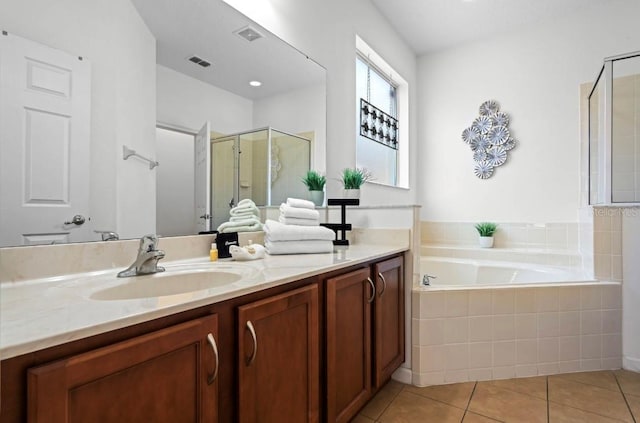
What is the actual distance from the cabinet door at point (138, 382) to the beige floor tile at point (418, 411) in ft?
3.67

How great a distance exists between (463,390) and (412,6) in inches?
118

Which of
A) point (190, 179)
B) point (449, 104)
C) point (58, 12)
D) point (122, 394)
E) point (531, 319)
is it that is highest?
point (449, 104)

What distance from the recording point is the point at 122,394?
64 centimetres

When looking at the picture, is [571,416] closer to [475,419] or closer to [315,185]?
[475,419]

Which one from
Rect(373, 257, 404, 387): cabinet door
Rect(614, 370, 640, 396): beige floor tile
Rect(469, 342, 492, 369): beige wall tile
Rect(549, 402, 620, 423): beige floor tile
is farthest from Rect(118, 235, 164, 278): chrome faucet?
Rect(614, 370, 640, 396): beige floor tile

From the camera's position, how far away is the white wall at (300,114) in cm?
178

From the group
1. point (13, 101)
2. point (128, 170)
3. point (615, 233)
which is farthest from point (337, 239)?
point (615, 233)

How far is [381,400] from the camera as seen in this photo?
5.72 feet

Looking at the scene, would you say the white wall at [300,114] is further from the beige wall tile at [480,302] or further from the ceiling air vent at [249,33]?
the beige wall tile at [480,302]

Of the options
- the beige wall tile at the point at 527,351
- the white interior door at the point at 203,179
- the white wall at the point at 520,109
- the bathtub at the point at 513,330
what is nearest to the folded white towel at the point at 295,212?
the white interior door at the point at 203,179

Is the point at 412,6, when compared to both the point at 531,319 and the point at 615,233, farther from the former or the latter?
the point at 531,319

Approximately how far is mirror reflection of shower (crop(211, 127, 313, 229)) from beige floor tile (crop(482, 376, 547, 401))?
1.57 meters

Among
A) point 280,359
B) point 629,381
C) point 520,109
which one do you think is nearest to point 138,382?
point 280,359

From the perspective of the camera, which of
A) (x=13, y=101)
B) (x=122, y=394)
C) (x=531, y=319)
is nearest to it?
(x=122, y=394)
